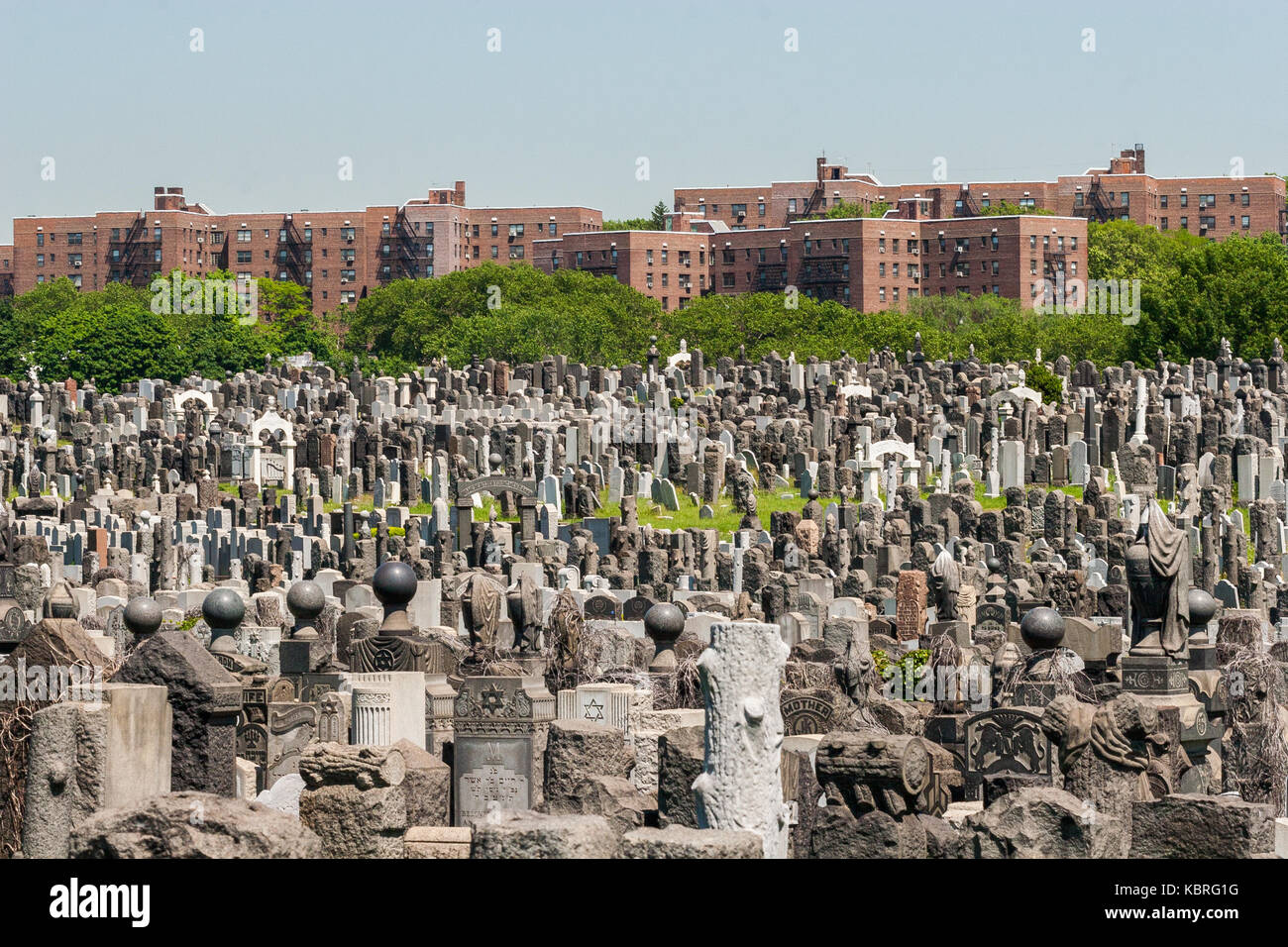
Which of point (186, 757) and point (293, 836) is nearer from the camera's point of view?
point (293, 836)

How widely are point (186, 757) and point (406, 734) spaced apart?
243cm

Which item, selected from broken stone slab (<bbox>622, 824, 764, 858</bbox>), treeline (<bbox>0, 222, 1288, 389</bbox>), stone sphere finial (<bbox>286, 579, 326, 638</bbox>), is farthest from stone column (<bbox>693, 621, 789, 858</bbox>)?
treeline (<bbox>0, 222, 1288, 389</bbox>)

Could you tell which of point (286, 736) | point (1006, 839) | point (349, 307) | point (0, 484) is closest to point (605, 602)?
point (286, 736)

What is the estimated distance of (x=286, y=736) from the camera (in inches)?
785

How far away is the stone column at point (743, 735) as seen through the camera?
13406 millimetres

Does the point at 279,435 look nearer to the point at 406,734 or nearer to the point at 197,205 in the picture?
the point at 406,734

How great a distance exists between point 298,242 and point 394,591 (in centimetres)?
14745

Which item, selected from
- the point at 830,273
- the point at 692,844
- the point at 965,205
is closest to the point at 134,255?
the point at 830,273

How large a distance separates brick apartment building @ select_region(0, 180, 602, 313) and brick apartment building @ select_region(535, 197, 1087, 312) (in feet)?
44.6

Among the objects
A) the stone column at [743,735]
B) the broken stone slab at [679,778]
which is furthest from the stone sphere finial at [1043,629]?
the stone column at [743,735]

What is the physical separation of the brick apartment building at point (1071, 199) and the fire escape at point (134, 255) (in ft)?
128

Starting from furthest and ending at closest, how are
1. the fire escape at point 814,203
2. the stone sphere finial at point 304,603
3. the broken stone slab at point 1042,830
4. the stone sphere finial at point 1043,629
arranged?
the fire escape at point 814,203 → the stone sphere finial at point 304,603 → the stone sphere finial at point 1043,629 → the broken stone slab at point 1042,830

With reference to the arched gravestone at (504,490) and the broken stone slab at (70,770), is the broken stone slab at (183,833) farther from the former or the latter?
the arched gravestone at (504,490)

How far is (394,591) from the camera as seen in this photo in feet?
74.2
